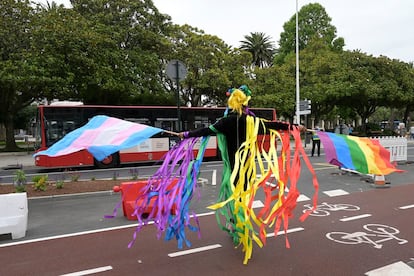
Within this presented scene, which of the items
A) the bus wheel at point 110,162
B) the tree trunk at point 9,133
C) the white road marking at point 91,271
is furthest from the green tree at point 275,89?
the white road marking at point 91,271

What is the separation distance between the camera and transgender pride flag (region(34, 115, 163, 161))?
4.55 meters

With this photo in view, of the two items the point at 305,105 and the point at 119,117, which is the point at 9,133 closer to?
the point at 119,117

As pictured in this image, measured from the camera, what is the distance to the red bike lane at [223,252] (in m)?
4.20

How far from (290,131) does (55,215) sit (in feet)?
17.0

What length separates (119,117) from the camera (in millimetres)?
15789

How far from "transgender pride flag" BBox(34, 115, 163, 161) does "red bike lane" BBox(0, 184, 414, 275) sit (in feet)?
4.62

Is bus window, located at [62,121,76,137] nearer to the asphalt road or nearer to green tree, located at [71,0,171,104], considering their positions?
green tree, located at [71,0,171,104]

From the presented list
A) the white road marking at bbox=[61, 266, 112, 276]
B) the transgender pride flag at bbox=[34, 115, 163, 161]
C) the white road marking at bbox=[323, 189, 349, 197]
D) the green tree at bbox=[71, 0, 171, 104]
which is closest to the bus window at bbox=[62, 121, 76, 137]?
the green tree at bbox=[71, 0, 171, 104]

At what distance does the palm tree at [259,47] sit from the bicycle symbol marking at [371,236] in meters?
52.8

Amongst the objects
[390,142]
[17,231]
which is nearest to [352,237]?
[17,231]

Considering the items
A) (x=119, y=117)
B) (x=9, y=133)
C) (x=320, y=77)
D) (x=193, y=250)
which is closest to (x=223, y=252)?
(x=193, y=250)

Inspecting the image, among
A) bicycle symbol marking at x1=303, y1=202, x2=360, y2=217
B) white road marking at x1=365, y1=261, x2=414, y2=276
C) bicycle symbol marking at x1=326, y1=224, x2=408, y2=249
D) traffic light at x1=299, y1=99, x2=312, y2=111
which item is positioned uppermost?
traffic light at x1=299, y1=99, x2=312, y2=111

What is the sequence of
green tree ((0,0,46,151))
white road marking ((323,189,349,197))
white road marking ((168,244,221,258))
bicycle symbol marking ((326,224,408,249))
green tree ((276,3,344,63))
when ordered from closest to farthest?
white road marking ((168,244,221,258)) → bicycle symbol marking ((326,224,408,249)) → white road marking ((323,189,349,197)) → green tree ((0,0,46,151)) → green tree ((276,3,344,63))

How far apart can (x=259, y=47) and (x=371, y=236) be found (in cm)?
5411
